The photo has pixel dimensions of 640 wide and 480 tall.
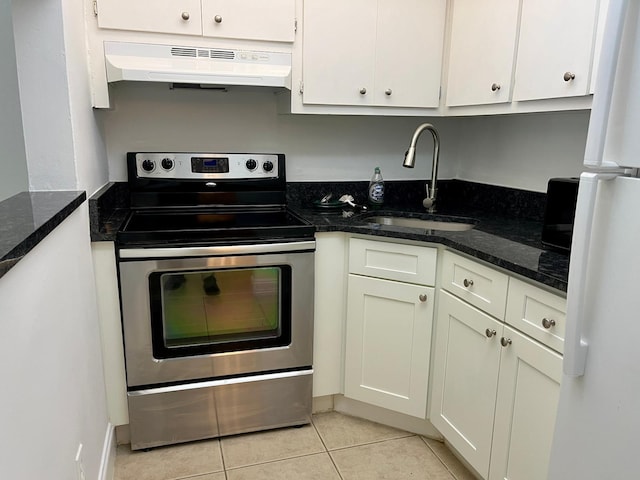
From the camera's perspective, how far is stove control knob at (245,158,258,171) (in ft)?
7.70

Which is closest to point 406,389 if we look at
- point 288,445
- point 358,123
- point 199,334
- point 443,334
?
point 443,334

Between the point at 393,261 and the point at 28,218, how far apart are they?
4.29 feet

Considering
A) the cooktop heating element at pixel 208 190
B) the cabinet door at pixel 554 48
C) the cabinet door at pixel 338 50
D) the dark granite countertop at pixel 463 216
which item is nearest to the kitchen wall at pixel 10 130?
the dark granite countertop at pixel 463 216

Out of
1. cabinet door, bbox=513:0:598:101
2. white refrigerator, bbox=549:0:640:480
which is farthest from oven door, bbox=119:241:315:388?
white refrigerator, bbox=549:0:640:480

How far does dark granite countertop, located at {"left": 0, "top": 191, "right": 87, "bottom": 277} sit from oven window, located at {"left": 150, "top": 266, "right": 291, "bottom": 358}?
52cm

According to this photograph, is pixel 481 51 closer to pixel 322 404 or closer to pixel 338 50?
pixel 338 50

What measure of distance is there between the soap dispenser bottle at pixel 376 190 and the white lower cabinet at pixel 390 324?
52 cm

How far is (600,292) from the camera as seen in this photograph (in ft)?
3.20

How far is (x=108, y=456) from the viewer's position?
1.79m

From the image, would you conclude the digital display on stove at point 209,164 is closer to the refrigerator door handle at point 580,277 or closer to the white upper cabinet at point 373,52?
the white upper cabinet at point 373,52

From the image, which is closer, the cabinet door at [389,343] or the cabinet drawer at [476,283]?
the cabinet drawer at [476,283]

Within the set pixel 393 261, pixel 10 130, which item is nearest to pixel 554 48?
pixel 393 261

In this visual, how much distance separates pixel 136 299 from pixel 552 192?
Answer: 1.55 meters

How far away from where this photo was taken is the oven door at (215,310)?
1833mm
